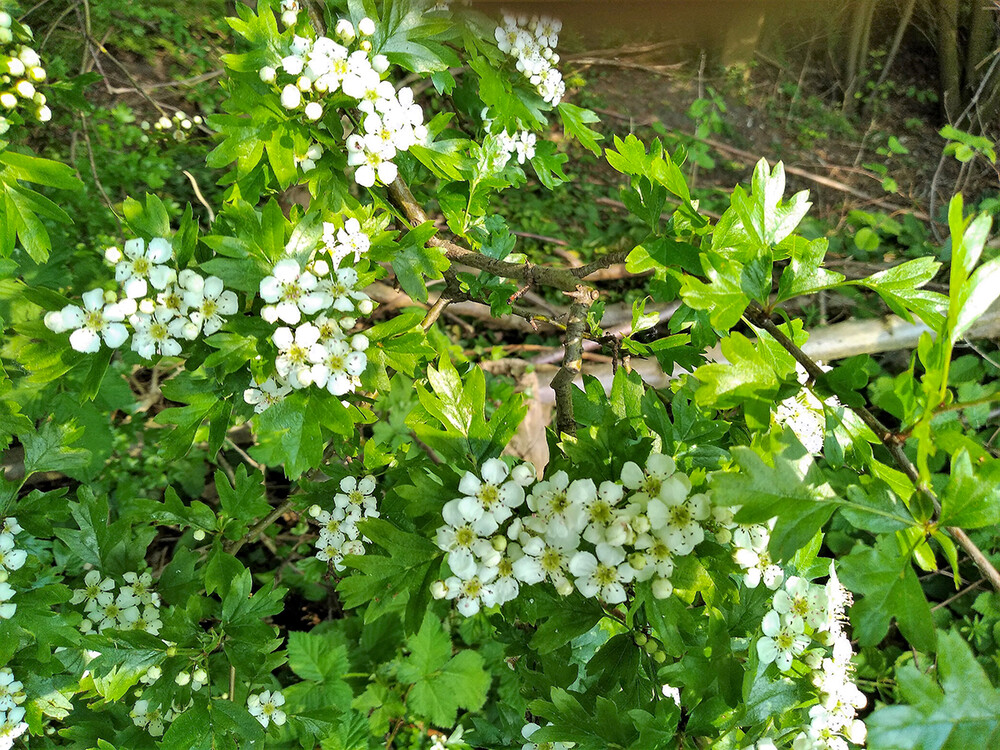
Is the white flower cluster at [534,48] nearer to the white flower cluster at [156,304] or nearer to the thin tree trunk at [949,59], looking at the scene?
the white flower cluster at [156,304]

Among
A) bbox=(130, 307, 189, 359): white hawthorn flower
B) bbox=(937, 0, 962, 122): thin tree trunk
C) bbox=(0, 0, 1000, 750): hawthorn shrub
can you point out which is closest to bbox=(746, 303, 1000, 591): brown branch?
bbox=(0, 0, 1000, 750): hawthorn shrub

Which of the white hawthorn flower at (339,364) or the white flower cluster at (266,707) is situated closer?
the white hawthorn flower at (339,364)

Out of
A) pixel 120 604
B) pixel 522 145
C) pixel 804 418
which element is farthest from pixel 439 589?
pixel 522 145

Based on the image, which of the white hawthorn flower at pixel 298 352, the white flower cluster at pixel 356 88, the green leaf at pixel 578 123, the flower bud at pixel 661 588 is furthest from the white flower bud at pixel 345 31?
the flower bud at pixel 661 588

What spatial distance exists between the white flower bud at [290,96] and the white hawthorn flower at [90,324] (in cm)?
59

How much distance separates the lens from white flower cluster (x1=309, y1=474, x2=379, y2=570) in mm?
1869

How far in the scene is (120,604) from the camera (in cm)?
195

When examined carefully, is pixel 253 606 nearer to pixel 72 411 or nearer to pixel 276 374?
pixel 276 374

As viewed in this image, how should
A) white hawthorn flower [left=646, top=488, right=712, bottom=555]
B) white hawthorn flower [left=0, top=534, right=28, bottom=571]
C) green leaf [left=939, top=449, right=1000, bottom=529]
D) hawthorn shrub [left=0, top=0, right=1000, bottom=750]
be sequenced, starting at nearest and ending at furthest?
1. green leaf [left=939, top=449, right=1000, bottom=529]
2. hawthorn shrub [left=0, top=0, right=1000, bottom=750]
3. white hawthorn flower [left=646, top=488, right=712, bottom=555]
4. white hawthorn flower [left=0, top=534, right=28, bottom=571]

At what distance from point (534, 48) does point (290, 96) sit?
2.77 feet

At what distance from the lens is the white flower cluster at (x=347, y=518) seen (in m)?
1.87

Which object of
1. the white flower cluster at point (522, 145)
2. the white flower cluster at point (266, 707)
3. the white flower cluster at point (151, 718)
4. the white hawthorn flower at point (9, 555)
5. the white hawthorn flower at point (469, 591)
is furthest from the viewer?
the white flower cluster at point (522, 145)

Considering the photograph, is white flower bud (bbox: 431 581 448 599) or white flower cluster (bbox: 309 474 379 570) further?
white flower cluster (bbox: 309 474 379 570)

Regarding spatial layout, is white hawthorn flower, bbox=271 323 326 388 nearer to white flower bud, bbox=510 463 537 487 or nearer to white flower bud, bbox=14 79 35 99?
white flower bud, bbox=510 463 537 487
